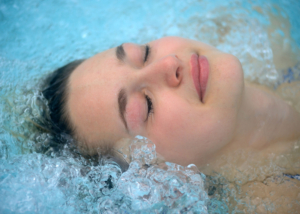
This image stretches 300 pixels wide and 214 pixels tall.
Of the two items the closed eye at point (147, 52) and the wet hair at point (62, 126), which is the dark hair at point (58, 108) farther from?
the closed eye at point (147, 52)

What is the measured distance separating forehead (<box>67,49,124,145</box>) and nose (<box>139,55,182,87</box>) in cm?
20

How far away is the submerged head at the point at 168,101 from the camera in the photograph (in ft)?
4.49

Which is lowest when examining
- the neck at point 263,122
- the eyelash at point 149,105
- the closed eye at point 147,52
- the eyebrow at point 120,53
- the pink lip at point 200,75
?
the neck at point 263,122

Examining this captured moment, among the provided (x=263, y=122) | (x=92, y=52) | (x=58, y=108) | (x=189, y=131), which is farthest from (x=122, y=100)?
(x=92, y=52)

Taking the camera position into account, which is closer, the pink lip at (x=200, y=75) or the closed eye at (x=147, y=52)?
the pink lip at (x=200, y=75)

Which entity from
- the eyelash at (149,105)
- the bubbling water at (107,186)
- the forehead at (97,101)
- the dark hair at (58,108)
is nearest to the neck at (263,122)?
the bubbling water at (107,186)

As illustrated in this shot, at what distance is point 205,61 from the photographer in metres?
1.44

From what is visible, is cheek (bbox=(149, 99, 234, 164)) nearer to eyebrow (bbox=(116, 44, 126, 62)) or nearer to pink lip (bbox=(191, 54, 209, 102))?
pink lip (bbox=(191, 54, 209, 102))

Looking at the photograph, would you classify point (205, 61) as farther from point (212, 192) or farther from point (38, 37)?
point (38, 37)

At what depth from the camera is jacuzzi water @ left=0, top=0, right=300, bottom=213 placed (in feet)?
5.06

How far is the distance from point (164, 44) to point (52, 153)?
1.14 meters

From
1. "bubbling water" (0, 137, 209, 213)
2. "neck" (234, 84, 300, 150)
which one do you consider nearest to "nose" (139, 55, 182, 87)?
"bubbling water" (0, 137, 209, 213)

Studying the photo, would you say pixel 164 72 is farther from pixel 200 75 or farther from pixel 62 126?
pixel 62 126

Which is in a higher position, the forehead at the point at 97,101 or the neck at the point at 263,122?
the forehead at the point at 97,101
